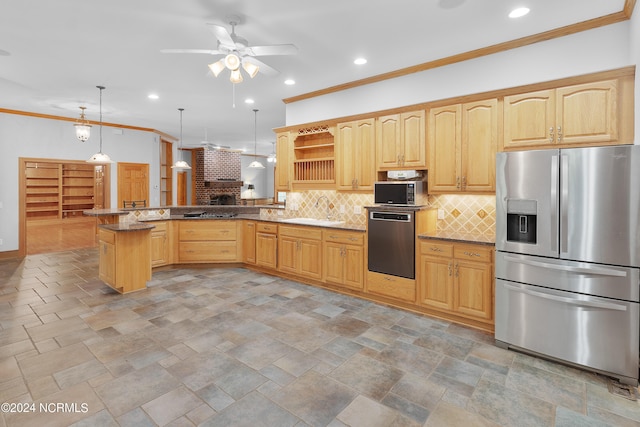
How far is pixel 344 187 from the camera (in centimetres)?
479

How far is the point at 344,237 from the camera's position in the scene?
4.48m

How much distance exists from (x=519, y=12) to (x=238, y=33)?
271 cm

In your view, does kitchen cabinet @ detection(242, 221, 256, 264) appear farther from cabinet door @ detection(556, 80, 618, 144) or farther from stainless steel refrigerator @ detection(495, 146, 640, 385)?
cabinet door @ detection(556, 80, 618, 144)

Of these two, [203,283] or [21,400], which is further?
[203,283]

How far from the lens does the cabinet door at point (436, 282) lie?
3562 millimetres

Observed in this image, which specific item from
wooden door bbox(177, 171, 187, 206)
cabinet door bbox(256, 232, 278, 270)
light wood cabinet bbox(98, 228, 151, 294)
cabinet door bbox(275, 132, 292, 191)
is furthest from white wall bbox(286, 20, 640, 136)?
wooden door bbox(177, 171, 187, 206)

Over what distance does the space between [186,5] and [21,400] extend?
328cm

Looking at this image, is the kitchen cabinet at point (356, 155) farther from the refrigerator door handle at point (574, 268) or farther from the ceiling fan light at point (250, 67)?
the refrigerator door handle at point (574, 268)

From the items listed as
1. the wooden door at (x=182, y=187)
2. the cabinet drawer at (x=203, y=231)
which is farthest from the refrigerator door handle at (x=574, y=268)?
the wooden door at (x=182, y=187)

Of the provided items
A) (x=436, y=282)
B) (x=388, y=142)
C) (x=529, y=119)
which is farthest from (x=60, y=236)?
(x=529, y=119)

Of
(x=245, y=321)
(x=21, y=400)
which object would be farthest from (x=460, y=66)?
(x=21, y=400)

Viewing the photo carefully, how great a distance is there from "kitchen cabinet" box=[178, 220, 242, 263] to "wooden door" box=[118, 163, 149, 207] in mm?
3635

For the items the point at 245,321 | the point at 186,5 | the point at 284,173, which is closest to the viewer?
the point at 186,5

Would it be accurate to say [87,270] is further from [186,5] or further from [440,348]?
[440,348]
